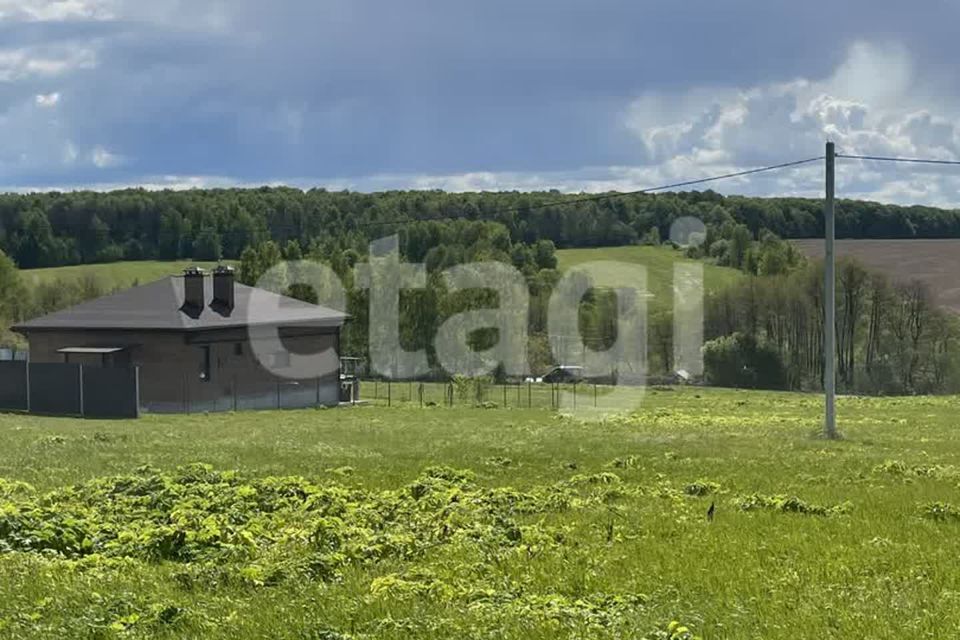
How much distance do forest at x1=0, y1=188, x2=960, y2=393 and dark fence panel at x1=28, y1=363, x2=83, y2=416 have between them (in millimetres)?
40842

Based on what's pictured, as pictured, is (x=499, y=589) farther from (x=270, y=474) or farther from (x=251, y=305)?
(x=251, y=305)

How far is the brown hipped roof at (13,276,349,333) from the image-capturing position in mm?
46281

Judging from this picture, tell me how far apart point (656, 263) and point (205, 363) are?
5347 centimetres

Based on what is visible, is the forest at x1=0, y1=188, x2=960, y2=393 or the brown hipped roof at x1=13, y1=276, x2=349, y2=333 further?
the forest at x1=0, y1=188, x2=960, y2=393

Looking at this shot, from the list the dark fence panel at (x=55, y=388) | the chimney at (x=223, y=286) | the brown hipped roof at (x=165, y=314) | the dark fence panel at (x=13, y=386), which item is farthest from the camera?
the chimney at (x=223, y=286)

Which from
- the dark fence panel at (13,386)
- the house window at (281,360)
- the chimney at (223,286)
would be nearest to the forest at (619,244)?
the house window at (281,360)

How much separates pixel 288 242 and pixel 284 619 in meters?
95.5

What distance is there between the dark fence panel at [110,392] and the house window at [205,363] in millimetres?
7962

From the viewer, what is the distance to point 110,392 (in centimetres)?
3881

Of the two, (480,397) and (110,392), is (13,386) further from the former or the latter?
(480,397)

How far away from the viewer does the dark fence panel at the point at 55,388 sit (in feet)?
128

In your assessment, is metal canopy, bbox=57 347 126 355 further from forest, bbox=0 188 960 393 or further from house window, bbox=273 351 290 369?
forest, bbox=0 188 960 393

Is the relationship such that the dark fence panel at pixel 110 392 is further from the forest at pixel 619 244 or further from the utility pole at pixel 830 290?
the forest at pixel 619 244

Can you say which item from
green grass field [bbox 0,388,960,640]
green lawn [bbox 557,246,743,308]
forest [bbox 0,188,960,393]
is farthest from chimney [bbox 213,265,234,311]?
green lawn [bbox 557,246,743,308]
